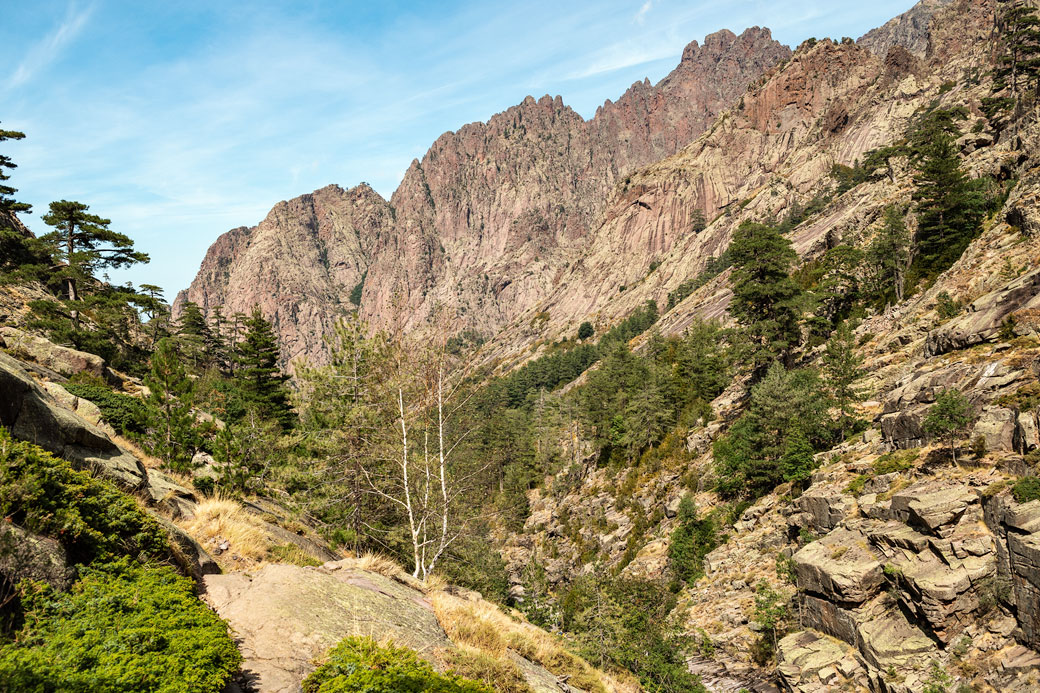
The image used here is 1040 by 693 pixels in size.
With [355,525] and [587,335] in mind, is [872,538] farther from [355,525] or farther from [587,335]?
[587,335]

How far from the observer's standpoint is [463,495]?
20.2m

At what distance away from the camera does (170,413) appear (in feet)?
63.3

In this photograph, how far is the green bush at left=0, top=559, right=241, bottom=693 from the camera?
523 centimetres

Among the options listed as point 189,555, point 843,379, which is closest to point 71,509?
point 189,555

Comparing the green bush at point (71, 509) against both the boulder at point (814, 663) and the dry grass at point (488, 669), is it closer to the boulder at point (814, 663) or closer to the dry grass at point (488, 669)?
the dry grass at point (488, 669)

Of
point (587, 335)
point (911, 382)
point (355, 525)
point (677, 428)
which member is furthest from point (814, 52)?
point (355, 525)

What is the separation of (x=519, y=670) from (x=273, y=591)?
4.73 m

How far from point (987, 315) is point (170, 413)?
37983 millimetres

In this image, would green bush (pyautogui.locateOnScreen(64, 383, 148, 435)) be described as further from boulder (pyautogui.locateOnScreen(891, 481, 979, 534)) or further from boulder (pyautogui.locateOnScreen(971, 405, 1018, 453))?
boulder (pyautogui.locateOnScreen(971, 405, 1018, 453))

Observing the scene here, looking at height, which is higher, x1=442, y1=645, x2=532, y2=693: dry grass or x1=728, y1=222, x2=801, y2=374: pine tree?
x1=728, y1=222, x2=801, y2=374: pine tree

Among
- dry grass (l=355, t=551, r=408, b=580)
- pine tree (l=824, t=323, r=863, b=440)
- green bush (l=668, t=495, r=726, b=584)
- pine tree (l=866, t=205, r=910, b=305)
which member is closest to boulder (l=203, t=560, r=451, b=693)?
dry grass (l=355, t=551, r=408, b=580)

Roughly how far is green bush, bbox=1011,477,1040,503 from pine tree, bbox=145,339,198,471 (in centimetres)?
2848

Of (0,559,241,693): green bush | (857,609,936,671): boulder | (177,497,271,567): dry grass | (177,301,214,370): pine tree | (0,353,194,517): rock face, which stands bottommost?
(857,609,936,671): boulder

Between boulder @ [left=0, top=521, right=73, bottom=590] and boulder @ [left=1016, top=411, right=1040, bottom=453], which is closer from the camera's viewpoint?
boulder @ [left=0, top=521, right=73, bottom=590]
